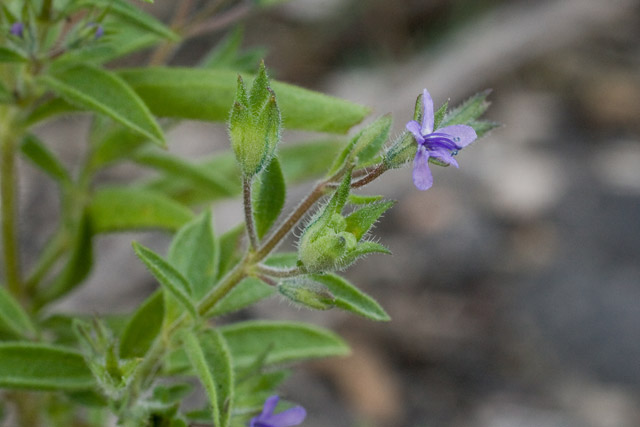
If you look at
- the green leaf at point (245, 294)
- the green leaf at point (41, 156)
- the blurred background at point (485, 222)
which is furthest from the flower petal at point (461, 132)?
the blurred background at point (485, 222)

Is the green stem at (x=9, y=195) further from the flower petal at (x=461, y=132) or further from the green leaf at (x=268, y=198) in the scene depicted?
the flower petal at (x=461, y=132)

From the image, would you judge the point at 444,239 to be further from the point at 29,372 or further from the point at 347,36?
the point at 29,372

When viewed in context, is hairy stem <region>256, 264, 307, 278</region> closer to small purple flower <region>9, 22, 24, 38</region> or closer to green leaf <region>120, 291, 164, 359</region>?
green leaf <region>120, 291, 164, 359</region>

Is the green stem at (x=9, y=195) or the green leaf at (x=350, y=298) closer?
the green leaf at (x=350, y=298)

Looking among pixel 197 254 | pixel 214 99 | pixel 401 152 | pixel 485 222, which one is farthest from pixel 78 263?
pixel 485 222

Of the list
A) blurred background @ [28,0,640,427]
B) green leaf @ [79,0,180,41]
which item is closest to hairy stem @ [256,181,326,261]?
green leaf @ [79,0,180,41]
